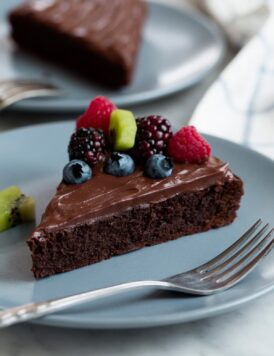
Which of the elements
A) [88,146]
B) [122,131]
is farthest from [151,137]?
[88,146]

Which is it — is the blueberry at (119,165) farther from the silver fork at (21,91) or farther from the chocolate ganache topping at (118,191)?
the silver fork at (21,91)

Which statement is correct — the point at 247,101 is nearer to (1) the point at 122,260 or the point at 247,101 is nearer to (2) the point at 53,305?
(1) the point at 122,260

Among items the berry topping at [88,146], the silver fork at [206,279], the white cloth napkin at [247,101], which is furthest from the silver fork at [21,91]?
the silver fork at [206,279]

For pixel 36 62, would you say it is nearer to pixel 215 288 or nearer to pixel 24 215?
pixel 24 215

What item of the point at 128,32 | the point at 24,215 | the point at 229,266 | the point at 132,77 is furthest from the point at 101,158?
the point at 128,32

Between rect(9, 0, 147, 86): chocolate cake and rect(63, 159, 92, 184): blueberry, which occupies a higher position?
rect(9, 0, 147, 86): chocolate cake

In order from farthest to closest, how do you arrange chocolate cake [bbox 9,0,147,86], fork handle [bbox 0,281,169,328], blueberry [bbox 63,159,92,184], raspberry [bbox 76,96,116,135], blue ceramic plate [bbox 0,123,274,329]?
chocolate cake [bbox 9,0,147,86], raspberry [bbox 76,96,116,135], blueberry [bbox 63,159,92,184], blue ceramic plate [bbox 0,123,274,329], fork handle [bbox 0,281,169,328]

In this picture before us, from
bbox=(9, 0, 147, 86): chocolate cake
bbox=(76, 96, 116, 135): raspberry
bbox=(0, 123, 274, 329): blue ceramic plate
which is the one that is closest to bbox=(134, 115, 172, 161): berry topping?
bbox=(76, 96, 116, 135): raspberry

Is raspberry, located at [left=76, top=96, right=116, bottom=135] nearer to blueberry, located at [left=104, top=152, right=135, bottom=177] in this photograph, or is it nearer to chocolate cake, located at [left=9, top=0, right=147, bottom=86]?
blueberry, located at [left=104, top=152, right=135, bottom=177]
